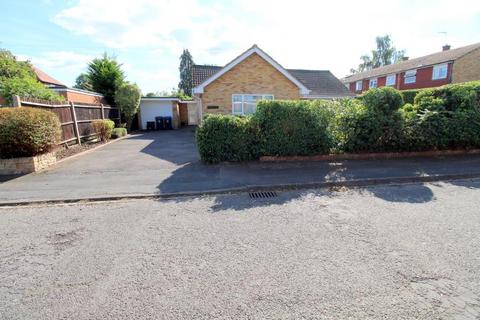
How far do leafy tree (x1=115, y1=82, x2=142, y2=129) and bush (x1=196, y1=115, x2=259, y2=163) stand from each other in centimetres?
1428

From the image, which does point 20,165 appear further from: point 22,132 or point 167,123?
point 167,123

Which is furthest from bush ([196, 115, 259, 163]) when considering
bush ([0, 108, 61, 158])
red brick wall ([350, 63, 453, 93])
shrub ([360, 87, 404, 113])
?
red brick wall ([350, 63, 453, 93])

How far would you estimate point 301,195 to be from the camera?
215 inches

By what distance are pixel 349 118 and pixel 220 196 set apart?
5.25m

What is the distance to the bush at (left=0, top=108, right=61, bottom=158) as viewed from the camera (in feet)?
22.6

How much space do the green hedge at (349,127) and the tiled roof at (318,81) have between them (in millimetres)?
9774

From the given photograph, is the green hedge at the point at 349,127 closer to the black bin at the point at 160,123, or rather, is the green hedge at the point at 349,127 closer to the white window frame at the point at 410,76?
the black bin at the point at 160,123

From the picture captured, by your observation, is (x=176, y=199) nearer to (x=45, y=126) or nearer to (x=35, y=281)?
(x=35, y=281)

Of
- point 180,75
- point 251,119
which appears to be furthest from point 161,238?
point 180,75

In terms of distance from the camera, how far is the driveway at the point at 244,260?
7.77 feet

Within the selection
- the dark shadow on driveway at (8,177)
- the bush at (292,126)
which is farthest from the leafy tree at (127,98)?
the bush at (292,126)

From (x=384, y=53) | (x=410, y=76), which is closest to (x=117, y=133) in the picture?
(x=410, y=76)

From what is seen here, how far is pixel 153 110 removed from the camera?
23.8 meters

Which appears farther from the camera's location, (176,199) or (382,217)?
(176,199)
